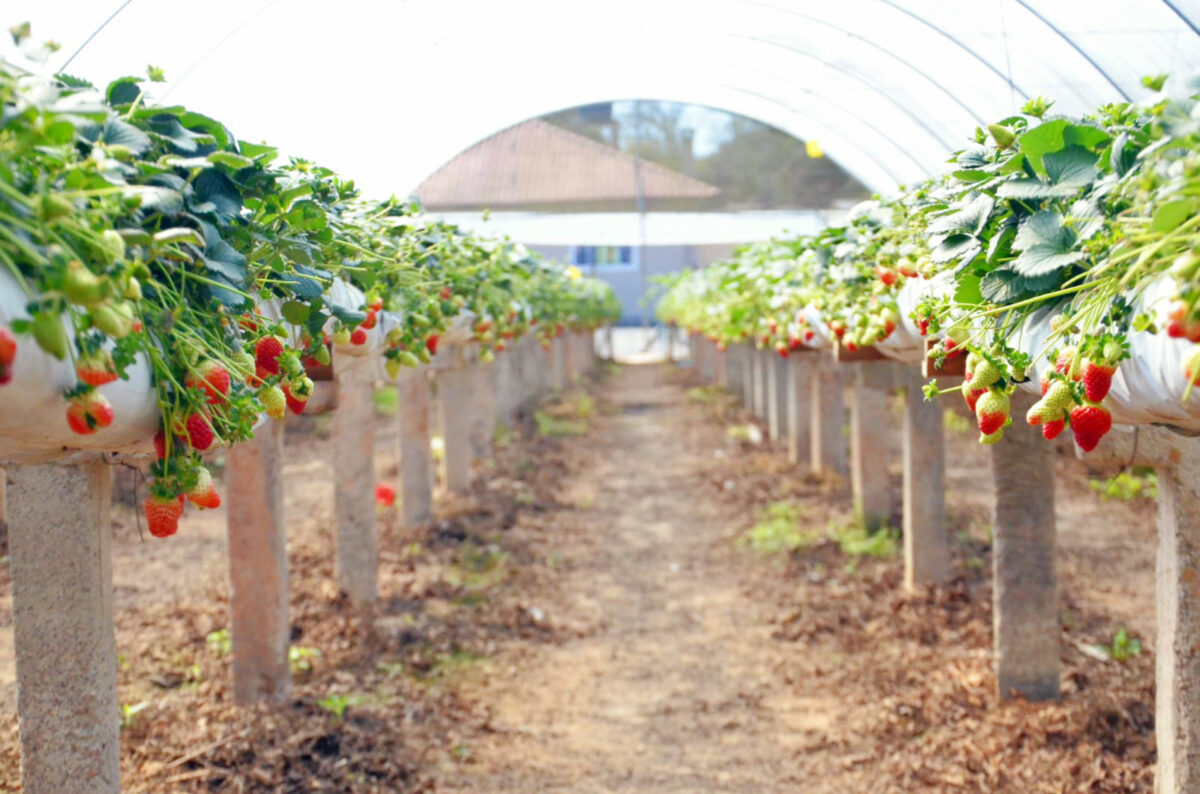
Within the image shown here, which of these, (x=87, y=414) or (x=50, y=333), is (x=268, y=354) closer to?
(x=87, y=414)

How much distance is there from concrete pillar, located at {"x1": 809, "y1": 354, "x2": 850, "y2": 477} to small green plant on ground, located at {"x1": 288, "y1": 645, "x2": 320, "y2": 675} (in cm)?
559

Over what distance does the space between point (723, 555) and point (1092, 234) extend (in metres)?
6.93

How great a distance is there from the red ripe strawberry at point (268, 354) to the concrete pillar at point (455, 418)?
748 cm

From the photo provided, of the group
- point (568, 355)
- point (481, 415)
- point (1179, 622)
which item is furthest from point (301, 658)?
point (568, 355)

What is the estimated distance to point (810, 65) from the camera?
989cm

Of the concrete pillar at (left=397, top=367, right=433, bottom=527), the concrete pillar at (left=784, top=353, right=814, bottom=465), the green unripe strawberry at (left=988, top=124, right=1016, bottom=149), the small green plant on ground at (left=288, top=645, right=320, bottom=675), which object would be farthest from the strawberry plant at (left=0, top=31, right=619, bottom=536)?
the concrete pillar at (left=784, top=353, right=814, bottom=465)

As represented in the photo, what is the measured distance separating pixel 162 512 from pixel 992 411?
1509 millimetres

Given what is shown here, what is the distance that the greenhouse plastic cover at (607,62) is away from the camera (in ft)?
16.8

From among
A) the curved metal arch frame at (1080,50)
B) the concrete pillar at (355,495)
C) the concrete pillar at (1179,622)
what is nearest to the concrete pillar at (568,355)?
the concrete pillar at (355,495)

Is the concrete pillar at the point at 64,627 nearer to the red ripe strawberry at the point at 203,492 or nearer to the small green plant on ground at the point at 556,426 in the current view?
the red ripe strawberry at the point at 203,492

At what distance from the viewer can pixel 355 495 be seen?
6.79m

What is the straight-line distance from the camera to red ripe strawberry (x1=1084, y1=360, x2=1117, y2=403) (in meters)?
1.87

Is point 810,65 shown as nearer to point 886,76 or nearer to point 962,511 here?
point 886,76

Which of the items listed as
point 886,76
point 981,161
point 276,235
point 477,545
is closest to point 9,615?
point 477,545
